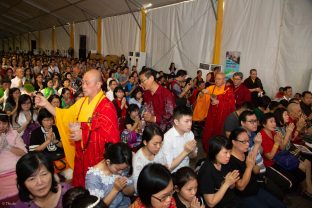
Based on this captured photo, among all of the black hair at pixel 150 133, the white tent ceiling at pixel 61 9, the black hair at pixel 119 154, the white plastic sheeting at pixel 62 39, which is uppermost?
the white tent ceiling at pixel 61 9

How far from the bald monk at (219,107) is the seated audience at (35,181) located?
3.12m

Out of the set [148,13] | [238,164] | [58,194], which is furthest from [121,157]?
[148,13]

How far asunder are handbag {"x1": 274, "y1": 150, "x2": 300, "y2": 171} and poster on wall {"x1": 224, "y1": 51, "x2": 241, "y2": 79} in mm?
4235

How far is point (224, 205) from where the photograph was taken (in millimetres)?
2336

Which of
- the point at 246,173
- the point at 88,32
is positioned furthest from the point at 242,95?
the point at 88,32

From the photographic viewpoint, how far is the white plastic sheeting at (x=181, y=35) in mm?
8375

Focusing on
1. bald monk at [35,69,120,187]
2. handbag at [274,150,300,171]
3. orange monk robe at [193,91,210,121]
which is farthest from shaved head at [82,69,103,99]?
orange monk robe at [193,91,210,121]

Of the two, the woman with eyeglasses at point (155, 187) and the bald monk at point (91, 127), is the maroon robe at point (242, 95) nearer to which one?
the bald monk at point (91, 127)

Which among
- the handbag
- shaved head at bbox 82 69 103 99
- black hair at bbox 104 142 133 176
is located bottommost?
the handbag

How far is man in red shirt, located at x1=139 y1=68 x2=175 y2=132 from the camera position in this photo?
3.39m

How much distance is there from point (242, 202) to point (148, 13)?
9.92 m

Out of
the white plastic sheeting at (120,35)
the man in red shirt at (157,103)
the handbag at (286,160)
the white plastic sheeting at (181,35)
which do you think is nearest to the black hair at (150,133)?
the man in red shirt at (157,103)

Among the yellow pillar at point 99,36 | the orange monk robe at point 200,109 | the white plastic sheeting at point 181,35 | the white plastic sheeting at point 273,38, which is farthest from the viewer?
the yellow pillar at point 99,36

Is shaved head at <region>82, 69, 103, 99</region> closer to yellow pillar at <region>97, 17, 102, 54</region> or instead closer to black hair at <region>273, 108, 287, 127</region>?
black hair at <region>273, 108, 287, 127</region>
